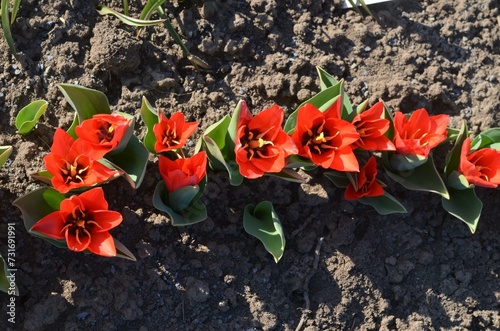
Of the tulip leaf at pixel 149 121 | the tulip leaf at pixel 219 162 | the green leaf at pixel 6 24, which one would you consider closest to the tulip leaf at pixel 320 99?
the tulip leaf at pixel 219 162

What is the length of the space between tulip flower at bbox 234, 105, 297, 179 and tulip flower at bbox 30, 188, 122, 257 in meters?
0.49

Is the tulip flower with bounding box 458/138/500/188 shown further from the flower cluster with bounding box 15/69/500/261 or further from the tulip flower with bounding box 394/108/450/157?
the tulip flower with bounding box 394/108/450/157

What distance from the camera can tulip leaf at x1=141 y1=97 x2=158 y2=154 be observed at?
91.6 inches

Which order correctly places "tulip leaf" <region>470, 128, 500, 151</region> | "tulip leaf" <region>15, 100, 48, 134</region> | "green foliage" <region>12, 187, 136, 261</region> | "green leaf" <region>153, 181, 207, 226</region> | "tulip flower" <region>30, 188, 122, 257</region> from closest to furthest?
"tulip flower" <region>30, 188, 122, 257</region> < "green foliage" <region>12, 187, 136, 261</region> < "green leaf" <region>153, 181, 207, 226</region> < "tulip leaf" <region>15, 100, 48, 134</region> < "tulip leaf" <region>470, 128, 500, 151</region>

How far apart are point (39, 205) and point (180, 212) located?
0.52 m

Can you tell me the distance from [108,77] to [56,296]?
933mm

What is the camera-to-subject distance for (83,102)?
2.29 metres

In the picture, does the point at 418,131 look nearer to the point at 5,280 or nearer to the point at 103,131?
the point at 103,131

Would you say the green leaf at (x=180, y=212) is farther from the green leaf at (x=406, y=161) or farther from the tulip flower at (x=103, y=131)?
the green leaf at (x=406, y=161)

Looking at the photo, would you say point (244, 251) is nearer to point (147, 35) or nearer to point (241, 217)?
point (241, 217)

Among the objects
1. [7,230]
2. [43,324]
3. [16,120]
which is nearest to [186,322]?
[43,324]

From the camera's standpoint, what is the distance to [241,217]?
251 centimetres

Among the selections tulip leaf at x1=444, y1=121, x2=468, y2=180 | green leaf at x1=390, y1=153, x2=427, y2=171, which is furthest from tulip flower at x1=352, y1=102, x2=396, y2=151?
tulip leaf at x1=444, y1=121, x2=468, y2=180

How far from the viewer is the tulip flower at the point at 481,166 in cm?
238
